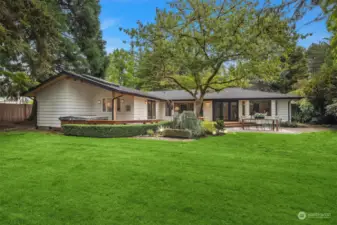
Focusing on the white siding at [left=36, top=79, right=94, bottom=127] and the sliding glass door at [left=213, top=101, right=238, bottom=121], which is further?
the sliding glass door at [left=213, top=101, right=238, bottom=121]

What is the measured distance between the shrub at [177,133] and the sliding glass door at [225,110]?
1055 centimetres

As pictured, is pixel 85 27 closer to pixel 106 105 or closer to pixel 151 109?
pixel 106 105

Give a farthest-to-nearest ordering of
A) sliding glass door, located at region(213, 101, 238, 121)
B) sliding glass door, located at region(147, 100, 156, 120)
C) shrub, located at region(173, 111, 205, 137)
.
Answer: sliding glass door, located at region(213, 101, 238, 121) < sliding glass door, located at region(147, 100, 156, 120) < shrub, located at region(173, 111, 205, 137)

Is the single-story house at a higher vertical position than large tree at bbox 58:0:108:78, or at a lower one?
lower

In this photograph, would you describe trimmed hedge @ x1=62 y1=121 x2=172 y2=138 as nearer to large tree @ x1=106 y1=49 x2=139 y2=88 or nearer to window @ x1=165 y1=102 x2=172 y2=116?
window @ x1=165 y1=102 x2=172 y2=116

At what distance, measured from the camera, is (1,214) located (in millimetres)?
2584

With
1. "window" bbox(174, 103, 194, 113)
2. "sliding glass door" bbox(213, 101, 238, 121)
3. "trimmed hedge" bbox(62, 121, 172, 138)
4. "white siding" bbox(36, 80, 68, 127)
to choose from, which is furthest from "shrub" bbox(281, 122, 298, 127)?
"white siding" bbox(36, 80, 68, 127)

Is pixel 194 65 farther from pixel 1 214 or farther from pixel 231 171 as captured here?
pixel 1 214

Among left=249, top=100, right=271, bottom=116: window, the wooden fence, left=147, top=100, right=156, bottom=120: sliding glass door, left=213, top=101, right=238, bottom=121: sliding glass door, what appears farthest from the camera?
left=213, top=101, right=238, bottom=121: sliding glass door

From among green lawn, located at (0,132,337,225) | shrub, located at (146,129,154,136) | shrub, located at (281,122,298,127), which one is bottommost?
green lawn, located at (0,132,337,225)

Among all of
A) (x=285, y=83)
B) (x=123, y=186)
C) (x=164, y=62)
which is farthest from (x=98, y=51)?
(x=285, y=83)

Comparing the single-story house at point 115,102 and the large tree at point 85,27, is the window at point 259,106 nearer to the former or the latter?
the single-story house at point 115,102

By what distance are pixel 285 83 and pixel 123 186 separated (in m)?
30.2

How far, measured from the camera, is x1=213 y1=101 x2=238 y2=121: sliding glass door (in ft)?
65.8
